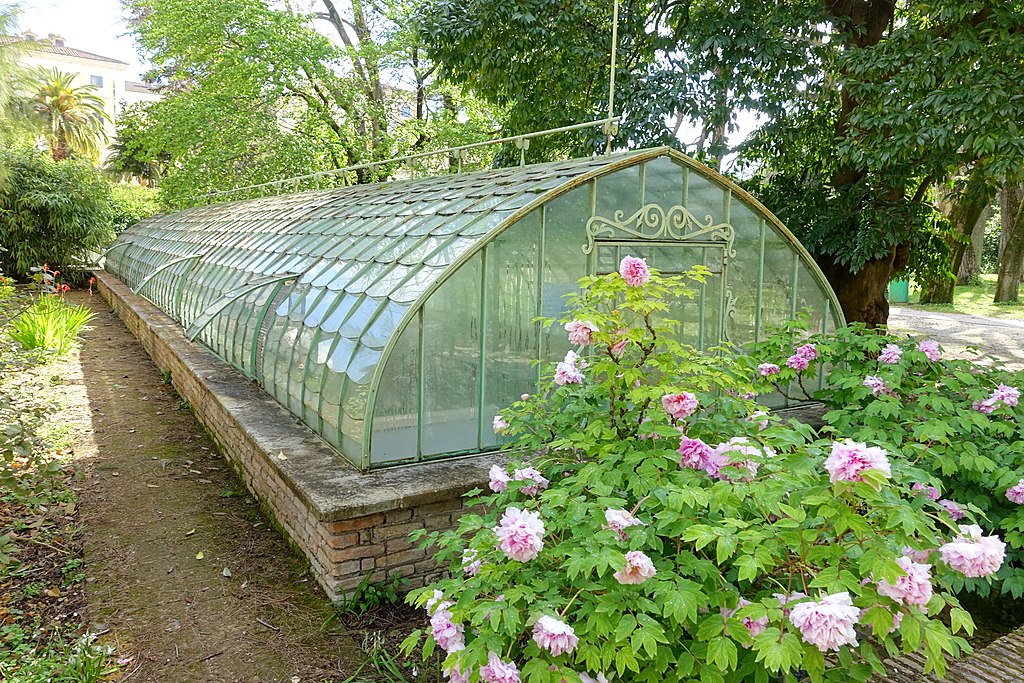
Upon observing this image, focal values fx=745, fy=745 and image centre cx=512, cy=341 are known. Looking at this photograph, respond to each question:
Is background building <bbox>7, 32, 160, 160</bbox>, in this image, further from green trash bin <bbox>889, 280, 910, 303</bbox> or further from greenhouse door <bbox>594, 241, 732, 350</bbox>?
greenhouse door <bbox>594, 241, 732, 350</bbox>

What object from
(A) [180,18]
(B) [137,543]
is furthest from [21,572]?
(A) [180,18]

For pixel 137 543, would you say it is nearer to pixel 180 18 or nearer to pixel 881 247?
pixel 881 247

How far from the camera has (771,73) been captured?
9109mm

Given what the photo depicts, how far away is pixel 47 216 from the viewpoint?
67.2ft

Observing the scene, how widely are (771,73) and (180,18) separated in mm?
14835

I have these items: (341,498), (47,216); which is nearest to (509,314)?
(341,498)

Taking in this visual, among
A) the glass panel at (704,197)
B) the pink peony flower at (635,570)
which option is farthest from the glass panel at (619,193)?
the pink peony flower at (635,570)

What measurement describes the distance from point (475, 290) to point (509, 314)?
333 millimetres

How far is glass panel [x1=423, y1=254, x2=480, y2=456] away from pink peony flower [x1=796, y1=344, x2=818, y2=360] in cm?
259

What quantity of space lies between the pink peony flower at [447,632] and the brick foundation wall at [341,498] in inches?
41.1

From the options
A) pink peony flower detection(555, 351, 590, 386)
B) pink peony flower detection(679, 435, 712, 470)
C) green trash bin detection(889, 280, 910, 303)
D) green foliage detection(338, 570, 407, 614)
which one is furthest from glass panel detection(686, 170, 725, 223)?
green trash bin detection(889, 280, 910, 303)

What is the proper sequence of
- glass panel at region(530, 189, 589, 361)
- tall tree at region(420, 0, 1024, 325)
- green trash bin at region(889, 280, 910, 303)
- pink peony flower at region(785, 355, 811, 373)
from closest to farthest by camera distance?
glass panel at region(530, 189, 589, 361) → pink peony flower at region(785, 355, 811, 373) → tall tree at region(420, 0, 1024, 325) → green trash bin at region(889, 280, 910, 303)

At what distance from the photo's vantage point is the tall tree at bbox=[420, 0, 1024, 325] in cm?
745

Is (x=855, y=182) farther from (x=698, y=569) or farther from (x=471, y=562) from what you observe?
(x=471, y=562)
